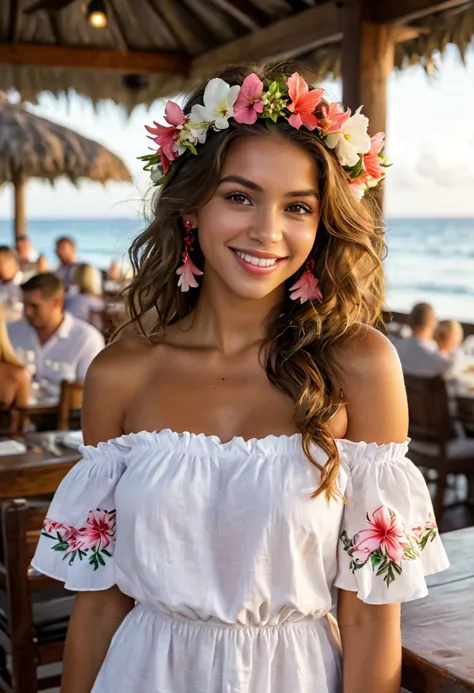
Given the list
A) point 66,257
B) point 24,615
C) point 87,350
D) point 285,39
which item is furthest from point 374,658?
point 66,257

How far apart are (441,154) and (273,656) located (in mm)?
35157

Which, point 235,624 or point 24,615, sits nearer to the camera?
point 235,624

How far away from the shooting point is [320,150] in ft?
4.81

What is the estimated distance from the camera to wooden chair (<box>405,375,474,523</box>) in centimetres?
485

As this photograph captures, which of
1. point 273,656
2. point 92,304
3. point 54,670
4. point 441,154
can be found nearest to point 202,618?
point 273,656

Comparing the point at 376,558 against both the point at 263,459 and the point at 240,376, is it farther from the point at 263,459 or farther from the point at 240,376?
the point at 240,376

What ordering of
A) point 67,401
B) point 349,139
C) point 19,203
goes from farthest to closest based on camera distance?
point 19,203, point 67,401, point 349,139

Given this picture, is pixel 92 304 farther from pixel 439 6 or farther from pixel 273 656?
pixel 273 656

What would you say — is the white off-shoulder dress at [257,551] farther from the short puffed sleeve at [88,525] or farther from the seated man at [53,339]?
the seated man at [53,339]

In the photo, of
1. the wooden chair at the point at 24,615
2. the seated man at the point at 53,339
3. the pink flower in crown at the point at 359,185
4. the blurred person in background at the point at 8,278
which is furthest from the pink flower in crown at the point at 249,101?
the blurred person in background at the point at 8,278

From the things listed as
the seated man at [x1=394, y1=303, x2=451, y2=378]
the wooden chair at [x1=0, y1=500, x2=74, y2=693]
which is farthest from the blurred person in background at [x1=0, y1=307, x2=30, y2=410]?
the seated man at [x1=394, y1=303, x2=451, y2=378]

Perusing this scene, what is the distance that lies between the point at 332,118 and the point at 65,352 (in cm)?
356

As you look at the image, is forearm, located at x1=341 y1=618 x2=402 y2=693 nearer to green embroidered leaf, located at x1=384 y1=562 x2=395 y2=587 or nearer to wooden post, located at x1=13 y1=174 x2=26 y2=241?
green embroidered leaf, located at x1=384 y1=562 x2=395 y2=587

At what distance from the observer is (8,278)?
7.43m
